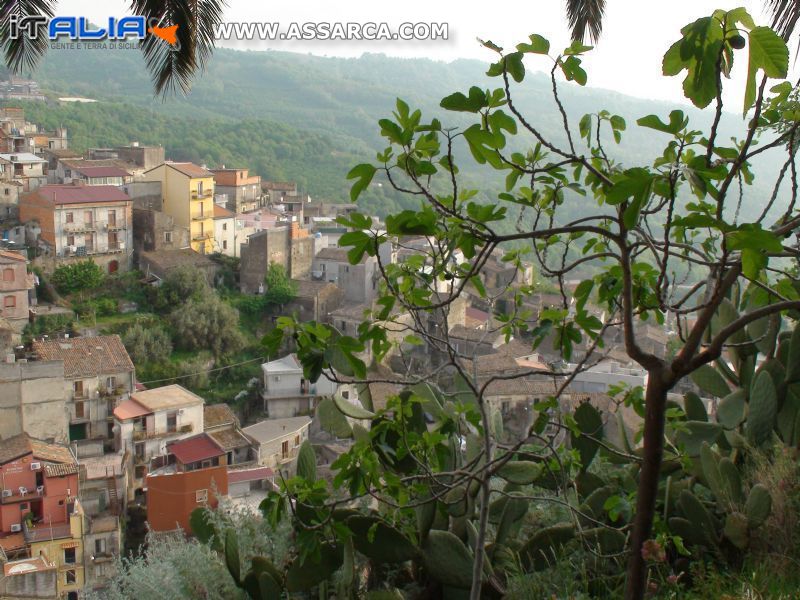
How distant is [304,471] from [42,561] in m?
7.82

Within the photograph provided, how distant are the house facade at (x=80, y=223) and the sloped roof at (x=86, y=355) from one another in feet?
13.6

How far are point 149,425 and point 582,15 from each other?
1096cm

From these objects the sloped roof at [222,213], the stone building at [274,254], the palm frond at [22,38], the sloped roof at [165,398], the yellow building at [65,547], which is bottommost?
the yellow building at [65,547]

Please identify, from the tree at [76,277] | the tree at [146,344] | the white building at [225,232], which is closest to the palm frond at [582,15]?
the tree at [146,344]

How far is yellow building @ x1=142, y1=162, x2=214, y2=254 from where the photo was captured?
2133 cm

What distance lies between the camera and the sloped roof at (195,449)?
12453mm

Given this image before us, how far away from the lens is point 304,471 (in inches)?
96.4

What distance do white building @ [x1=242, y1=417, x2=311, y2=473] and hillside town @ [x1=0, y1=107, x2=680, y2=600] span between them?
0.11 feet

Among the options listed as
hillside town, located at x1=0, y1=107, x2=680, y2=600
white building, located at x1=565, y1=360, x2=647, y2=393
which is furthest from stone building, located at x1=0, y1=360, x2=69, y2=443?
white building, located at x1=565, y1=360, x2=647, y2=393

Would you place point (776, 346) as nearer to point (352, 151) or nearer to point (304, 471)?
point (304, 471)

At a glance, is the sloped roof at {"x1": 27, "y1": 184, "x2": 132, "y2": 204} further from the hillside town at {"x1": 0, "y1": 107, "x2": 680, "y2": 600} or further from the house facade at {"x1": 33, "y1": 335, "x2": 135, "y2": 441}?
the house facade at {"x1": 33, "y1": 335, "x2": 135, "y2": 441}

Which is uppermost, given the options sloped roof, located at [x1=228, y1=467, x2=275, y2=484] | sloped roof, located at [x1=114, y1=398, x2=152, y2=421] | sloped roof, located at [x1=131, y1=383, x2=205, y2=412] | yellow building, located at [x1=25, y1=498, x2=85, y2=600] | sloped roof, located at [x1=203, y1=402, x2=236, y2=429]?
sloped roof, located at [x1=131, y1=383, x2=205, y2=412]

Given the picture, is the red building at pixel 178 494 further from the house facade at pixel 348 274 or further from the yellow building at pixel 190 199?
the yellow building at pixel 190 199

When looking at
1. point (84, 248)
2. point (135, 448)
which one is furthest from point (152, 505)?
point (84, 248)
